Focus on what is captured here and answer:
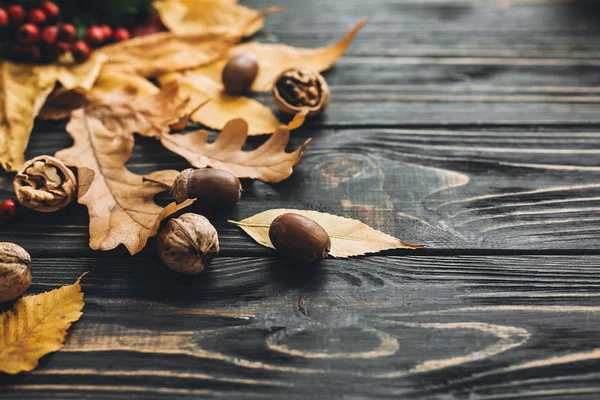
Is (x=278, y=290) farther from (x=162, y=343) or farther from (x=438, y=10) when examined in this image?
(x=438, y=10)

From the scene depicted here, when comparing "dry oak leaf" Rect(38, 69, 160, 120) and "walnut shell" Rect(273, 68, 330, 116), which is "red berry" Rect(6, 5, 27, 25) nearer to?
"dry oak leaf" Rect(38, 69, 160, 120)

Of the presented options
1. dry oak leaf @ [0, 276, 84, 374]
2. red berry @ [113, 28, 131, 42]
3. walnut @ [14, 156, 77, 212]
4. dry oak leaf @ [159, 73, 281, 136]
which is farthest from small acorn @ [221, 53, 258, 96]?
dry oak leaf @ [0, 276, 84, 374]

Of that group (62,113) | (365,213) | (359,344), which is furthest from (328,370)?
(62,113)

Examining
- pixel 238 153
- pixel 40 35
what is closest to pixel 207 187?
pixel 238 153

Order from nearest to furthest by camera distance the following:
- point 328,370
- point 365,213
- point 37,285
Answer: point 328,370
point 37,285
point 365,213

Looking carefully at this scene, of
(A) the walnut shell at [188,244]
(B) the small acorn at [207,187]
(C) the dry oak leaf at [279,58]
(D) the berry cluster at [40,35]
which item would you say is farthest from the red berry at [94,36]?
(A) the walnut shell at [188,244]
